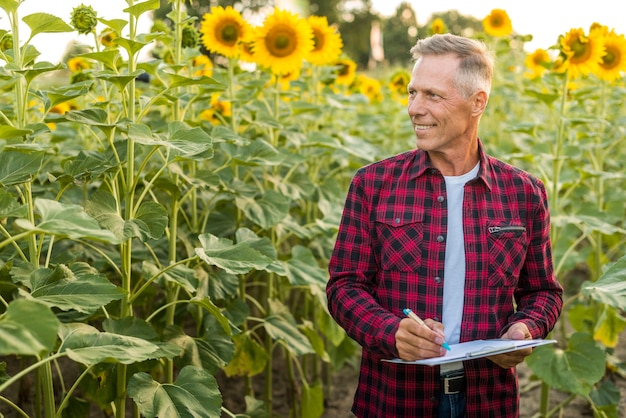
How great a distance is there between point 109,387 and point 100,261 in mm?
475

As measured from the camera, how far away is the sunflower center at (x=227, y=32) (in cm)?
306

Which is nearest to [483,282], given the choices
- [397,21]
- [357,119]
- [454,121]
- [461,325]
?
[461,325]

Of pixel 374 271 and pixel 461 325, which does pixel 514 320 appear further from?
pixel 374 271

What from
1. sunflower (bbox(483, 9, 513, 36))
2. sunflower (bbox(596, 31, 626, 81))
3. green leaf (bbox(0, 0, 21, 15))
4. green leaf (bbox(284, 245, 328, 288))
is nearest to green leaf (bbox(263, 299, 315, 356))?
green leaf (bbox(284, 245, 328, 288))

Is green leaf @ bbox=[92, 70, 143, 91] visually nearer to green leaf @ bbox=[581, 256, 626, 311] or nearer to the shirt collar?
the shirt collar

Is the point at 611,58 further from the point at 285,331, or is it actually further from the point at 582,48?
the point at 285,331

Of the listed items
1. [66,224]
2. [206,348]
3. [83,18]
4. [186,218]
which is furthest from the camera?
[186,218]

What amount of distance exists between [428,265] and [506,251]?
205mm

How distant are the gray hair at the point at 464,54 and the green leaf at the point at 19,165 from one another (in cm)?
95

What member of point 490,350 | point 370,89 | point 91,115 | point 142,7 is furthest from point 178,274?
point 370,89

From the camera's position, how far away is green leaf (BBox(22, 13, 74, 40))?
1.80m

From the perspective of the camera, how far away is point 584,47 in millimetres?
2957

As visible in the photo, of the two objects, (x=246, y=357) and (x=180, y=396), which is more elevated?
(x=180, y=396)

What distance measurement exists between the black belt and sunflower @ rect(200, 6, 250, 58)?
5.75 feet
